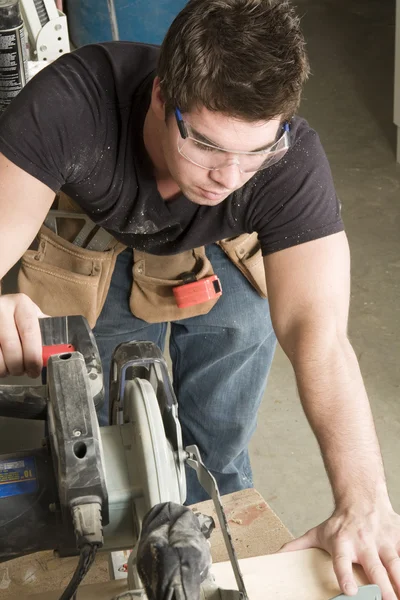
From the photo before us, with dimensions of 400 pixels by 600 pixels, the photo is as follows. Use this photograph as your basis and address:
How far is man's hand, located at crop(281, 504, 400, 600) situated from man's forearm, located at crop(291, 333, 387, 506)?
36 mm

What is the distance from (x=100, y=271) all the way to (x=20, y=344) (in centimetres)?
79

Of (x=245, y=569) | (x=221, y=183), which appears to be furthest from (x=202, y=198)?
(x=245, y=569)

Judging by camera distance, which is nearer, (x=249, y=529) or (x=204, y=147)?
(x=204, y=147)

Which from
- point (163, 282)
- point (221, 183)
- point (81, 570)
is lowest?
point (163, 282)

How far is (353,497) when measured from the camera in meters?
1.38

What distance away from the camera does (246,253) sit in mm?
2135

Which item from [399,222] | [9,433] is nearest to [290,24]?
[9,433]

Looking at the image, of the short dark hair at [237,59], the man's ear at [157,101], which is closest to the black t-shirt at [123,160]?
the man's ear at [157,101]

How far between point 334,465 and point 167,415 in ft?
1.45

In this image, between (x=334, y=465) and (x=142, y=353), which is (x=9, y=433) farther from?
(x=334, y=465)

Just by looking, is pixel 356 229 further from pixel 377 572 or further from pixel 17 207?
pixel 377 572

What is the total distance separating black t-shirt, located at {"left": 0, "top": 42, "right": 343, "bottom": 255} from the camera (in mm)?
1664

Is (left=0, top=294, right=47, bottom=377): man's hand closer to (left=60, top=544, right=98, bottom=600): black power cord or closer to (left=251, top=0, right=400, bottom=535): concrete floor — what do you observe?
(left=60, top=544, right=98, bottom=600): black power cord

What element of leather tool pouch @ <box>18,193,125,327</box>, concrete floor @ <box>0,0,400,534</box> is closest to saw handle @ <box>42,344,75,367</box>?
concrete floor @ <box>0,0,400,534</box>
